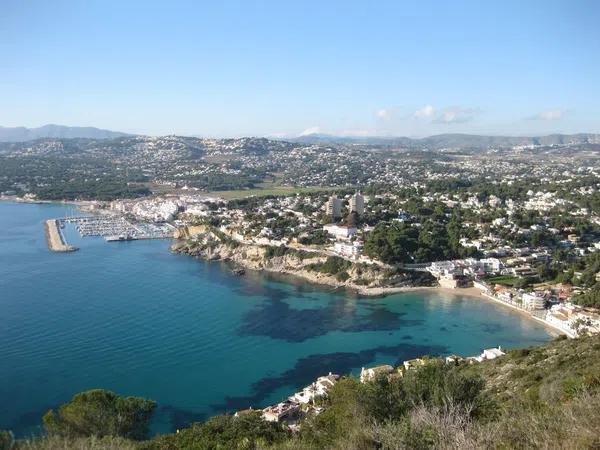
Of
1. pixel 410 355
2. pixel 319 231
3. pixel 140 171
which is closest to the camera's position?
pixel 410 355

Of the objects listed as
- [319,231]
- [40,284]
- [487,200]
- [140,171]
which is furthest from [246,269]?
[140,171]

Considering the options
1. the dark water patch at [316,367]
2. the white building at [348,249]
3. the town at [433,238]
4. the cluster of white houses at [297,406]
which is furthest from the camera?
the white building at [348,249]

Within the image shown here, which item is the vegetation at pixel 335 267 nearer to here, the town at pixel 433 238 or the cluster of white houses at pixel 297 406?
the town at pixel 433 238

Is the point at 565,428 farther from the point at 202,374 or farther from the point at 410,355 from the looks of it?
the point at 410,355

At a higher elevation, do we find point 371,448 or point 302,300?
point 371,448

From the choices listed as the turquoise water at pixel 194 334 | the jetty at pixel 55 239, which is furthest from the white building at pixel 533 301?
the jetty at pixel 55 239

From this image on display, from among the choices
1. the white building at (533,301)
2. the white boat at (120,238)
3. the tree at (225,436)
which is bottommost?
the white boat at (120,238)

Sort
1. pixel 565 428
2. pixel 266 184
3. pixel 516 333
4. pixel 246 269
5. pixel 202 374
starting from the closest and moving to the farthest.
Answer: pixel 565 428 < pixel 202 374 < pixel 516 333 < pixel 246 269 < pixel 266 184
